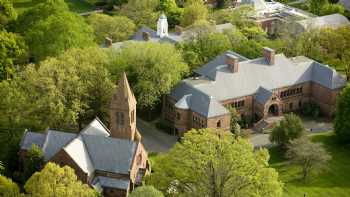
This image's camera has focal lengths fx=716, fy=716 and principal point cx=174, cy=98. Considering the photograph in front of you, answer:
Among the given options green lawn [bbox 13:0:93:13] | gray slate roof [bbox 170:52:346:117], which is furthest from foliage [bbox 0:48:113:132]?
green lawn [bbox 13:0:93:13]

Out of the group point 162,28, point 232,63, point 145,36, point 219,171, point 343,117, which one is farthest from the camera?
point 162,28

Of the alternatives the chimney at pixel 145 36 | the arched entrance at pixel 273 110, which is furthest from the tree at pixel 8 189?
the chimney at pixel 145 36

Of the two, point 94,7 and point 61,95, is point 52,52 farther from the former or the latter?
point 94,7

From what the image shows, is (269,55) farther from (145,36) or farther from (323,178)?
(323,178)

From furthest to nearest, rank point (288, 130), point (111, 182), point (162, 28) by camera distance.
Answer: point (162, 28) → point (288, 130) → point (111, 182)

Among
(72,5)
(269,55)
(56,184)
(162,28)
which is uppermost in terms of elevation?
(269,55)

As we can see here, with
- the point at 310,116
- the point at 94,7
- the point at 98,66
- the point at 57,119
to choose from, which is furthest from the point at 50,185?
the point at 94,7

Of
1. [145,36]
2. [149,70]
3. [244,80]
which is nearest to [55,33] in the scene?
[145,36]

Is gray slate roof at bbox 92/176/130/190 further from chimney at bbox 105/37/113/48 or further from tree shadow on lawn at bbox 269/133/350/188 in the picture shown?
chimney at bbox 105/37/113/48
